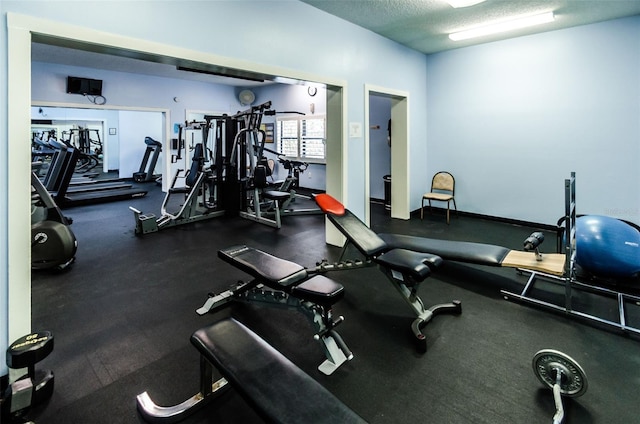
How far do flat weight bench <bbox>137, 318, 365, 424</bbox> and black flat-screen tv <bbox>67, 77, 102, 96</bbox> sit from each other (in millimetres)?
6608

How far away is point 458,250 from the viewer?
2.98m

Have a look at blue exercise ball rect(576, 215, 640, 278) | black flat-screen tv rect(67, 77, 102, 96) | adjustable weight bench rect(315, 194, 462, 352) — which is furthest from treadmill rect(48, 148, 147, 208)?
blue exercise ball rect(576, 215, 640, 278)

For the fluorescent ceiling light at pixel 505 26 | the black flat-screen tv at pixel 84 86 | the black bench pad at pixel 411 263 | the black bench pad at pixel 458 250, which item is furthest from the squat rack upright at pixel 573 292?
the black flat-screen tv at pixel 84 86

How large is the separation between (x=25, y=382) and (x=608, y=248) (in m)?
3.77

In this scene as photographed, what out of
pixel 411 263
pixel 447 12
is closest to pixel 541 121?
pixel 447 12

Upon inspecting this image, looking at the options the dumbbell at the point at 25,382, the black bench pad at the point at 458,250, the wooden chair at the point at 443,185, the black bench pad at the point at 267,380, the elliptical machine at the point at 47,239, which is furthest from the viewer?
the wooden chair at the point at 443,185

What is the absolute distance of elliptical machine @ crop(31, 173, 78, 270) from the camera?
3043mm

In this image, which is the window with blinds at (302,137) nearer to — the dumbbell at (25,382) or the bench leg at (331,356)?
the bench leg at (331,356)

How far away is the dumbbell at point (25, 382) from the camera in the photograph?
4.76ft

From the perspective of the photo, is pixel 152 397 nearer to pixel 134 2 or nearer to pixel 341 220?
pixel 341 220

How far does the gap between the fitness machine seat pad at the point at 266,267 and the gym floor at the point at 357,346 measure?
→ 0.39 m

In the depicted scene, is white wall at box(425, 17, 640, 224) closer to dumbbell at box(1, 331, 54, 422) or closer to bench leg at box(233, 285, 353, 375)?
bench leg at box(233, 285, 353, 375)

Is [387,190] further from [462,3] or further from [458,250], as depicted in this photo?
[462,3]

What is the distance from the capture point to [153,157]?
8898mm
